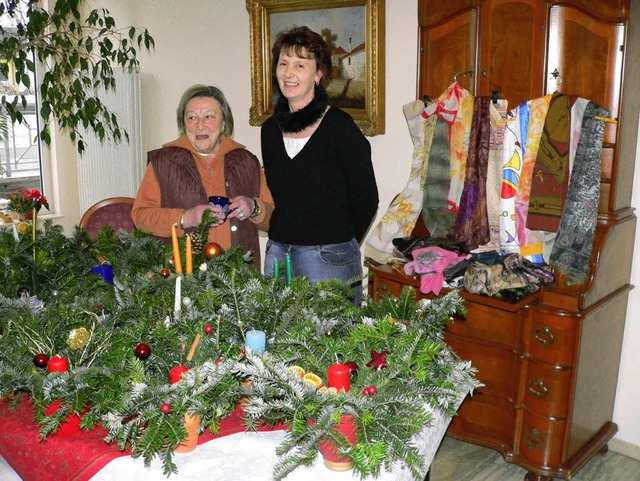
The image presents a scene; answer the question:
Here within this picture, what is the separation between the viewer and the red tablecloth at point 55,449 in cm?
139

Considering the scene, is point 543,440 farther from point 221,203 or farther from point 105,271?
point 105,271

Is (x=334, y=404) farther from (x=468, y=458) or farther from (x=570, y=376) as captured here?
(x=468, y=458)

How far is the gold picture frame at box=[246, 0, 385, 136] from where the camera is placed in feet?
11.4

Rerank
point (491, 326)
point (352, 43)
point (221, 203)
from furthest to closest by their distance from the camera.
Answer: point (352, 43) < point (491, 326) < point (221, 203)

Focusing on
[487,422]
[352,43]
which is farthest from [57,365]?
[352,43]

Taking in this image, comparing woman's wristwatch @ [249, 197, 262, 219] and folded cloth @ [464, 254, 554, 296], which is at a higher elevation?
woman's wristwatch @ [249, 197, 262, 219]

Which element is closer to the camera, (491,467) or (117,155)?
(491,467)

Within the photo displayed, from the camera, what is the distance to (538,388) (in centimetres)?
270

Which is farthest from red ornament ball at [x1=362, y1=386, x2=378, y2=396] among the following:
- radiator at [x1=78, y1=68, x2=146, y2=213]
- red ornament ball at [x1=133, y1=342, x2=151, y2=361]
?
radiator at [x1=78, y1=68, x2=146, y2=213]

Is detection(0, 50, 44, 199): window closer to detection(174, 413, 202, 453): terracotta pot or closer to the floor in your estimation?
the floor

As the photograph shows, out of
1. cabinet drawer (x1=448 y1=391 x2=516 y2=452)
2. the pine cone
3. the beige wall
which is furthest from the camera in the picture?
the beige wall

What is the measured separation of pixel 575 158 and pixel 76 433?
2035 mm

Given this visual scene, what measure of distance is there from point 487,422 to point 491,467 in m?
0.22

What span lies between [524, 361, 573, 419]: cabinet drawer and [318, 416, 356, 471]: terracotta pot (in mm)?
1574
